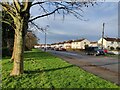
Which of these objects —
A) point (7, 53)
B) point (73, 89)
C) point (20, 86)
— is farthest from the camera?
point (7, 53)

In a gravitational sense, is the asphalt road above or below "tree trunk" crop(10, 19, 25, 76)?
below

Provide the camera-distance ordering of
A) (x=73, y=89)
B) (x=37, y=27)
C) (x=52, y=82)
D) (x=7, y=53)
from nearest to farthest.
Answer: (x=73, y=89)
(x=52, y=82)
(x=37, y=27)
(x=7, y=53)

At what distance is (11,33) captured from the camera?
139ft

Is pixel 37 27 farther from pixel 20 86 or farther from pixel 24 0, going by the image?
pixel 20 86

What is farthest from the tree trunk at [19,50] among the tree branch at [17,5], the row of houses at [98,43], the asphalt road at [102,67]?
the row of houses at [98,43]

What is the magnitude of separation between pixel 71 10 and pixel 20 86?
6.39 meters

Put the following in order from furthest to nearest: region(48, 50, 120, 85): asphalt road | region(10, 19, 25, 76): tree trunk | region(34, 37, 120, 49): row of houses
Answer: region(34, 37, 120, 49): row of houses → region(48, 50, 120, 85): asphalt road → region(10, 19, 25, 76): tree trunk

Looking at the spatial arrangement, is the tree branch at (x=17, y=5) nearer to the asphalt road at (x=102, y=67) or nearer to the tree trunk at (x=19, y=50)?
the tree trunk at (x=19, y=50)

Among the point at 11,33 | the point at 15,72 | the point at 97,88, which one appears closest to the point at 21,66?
the point at 15,72

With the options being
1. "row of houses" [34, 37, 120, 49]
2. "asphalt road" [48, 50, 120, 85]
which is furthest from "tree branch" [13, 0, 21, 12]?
"row of houses" [34, 37, 120, 49]

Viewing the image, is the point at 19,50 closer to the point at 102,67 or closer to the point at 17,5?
the point at 17,5

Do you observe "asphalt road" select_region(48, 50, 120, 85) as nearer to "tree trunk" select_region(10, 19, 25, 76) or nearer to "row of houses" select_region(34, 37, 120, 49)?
"tree trunk" select_region(10, 19, 25, 76)

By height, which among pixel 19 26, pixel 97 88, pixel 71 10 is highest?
pixel 71 10

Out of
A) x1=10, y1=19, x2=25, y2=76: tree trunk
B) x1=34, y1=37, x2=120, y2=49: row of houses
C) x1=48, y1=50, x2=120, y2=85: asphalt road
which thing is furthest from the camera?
x1=34, y1=37, x2=120, y2=49: row of houses
